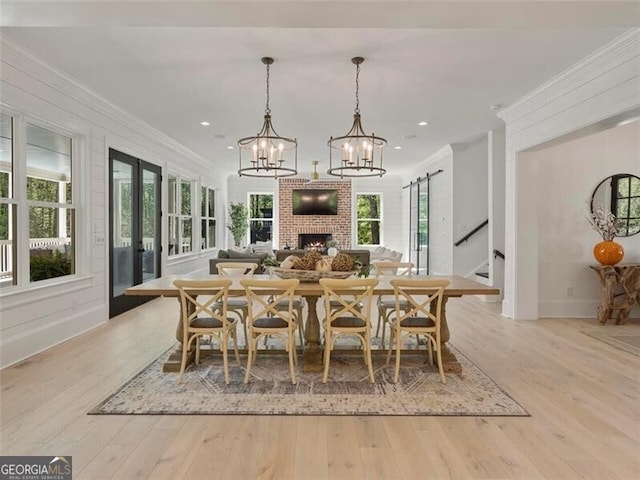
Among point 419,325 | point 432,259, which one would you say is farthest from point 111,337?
point 432,259

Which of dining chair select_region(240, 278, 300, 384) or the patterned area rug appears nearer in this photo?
the patterned area rug

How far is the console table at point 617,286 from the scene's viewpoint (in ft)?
16.0

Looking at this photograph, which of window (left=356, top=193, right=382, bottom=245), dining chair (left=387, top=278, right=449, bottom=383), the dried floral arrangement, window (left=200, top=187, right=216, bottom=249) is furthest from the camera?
window (left=356, top=193, right=382, bottom=245)

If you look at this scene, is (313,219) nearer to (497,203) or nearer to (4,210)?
(497,203)

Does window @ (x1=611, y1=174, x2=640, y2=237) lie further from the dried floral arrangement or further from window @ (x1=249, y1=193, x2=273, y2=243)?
window @ (x1=249, y1=193, x2=273, y2=243)

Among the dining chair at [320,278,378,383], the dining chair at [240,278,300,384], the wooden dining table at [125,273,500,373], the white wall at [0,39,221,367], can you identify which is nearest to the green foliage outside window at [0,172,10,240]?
the white wall at [0,39,221,367]

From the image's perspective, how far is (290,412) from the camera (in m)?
2.58

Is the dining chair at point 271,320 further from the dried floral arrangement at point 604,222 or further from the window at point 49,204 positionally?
the dried floral arrangement at point 604,222

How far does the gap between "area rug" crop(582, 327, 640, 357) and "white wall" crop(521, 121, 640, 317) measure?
2.46 ft

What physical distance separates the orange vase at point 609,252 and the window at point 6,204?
674cm

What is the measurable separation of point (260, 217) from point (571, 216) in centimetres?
809

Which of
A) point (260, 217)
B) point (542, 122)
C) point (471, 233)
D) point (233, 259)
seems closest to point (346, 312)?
point (542, 122)

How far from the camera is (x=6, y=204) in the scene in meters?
3.49

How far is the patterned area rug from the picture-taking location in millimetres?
2615
